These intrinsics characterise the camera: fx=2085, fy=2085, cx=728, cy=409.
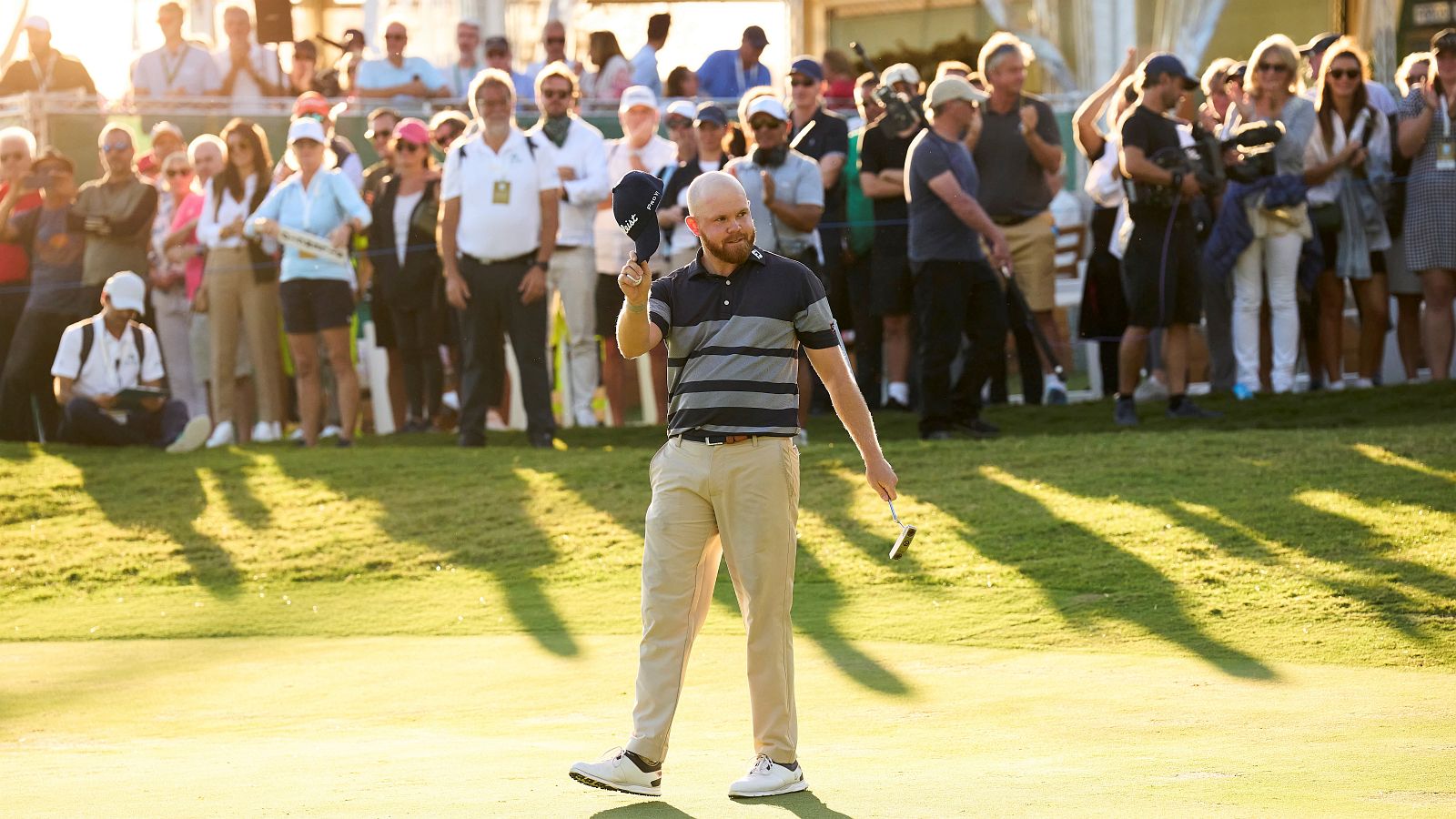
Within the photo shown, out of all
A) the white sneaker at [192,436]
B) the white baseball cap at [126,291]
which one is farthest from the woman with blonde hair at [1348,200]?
the white baseball cap at [126,291]

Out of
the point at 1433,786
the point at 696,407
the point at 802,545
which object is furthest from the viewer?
the point at 802,545

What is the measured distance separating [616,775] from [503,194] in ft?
25.9

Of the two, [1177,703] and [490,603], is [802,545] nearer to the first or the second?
[490,603]

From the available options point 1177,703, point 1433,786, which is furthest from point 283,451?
point 1433,786

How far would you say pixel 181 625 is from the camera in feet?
31.7

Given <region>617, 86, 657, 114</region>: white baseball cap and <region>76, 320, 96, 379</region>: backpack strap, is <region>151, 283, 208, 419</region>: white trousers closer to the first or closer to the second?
<region>76, 320, 96, 379</region>: backpack strap

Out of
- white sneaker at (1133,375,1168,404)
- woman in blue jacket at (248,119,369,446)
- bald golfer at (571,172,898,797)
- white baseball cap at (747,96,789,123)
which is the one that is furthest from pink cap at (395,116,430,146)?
bald golfer at (571,172,898,797)

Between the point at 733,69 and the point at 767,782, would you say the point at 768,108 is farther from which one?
the point at 767,782

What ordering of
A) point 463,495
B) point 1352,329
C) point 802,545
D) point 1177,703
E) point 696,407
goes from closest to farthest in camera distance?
point 696,407 < point 1177,703 < point 802,545 < point 463,495 < point 1352,329

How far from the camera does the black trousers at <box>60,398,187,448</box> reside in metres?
14.5

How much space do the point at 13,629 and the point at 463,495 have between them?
291cm

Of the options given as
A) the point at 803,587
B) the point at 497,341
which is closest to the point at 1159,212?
the point at 803,587

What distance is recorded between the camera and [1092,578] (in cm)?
927

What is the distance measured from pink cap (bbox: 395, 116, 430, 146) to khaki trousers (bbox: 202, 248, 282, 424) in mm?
1353
